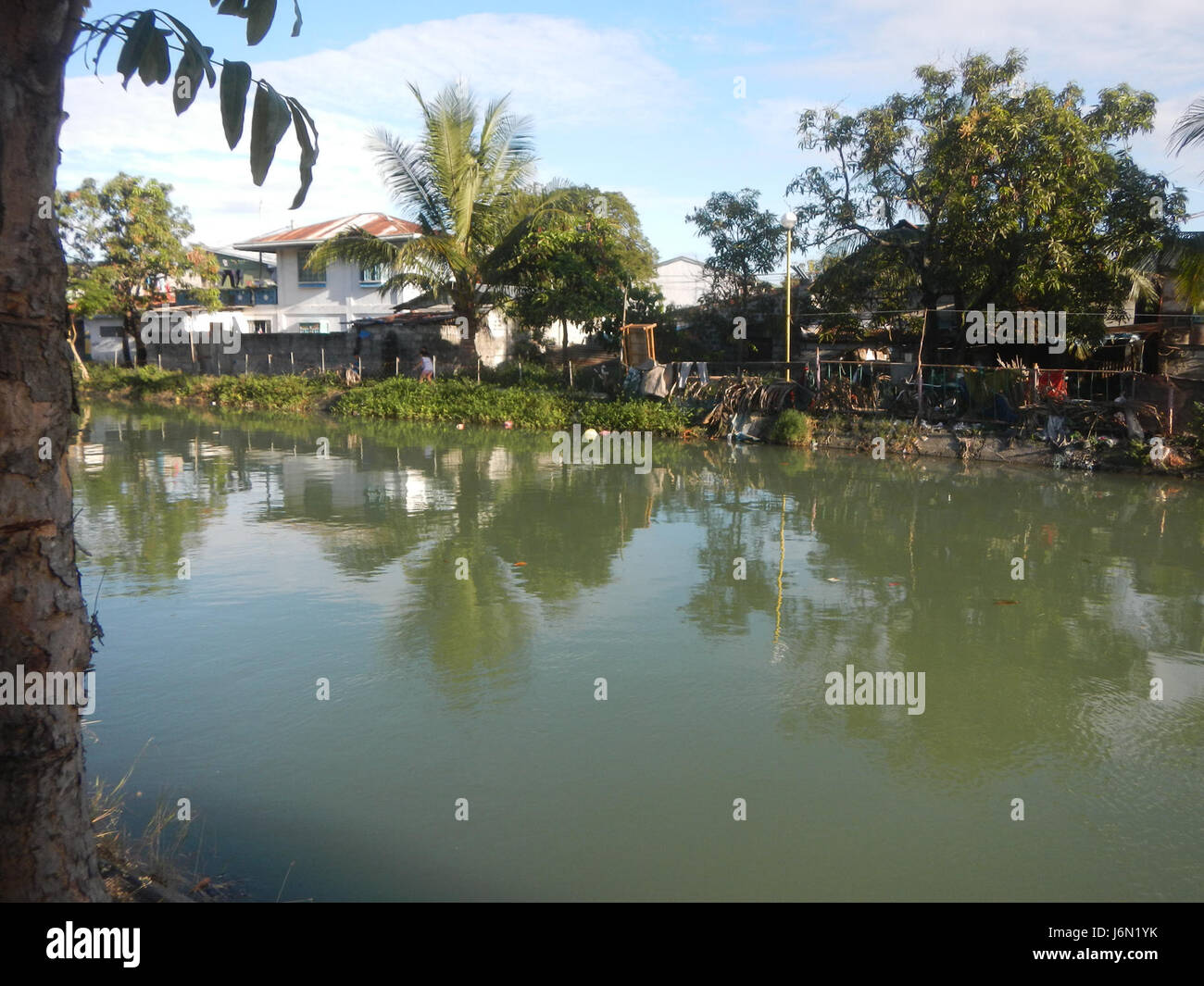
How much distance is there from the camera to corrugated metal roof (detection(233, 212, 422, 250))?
96.0 feet

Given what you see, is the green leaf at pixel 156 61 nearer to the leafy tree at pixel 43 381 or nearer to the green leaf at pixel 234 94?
the leafy tree at pixel 43 381

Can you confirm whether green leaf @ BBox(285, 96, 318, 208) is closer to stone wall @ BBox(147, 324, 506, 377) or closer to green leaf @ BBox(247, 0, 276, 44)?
green leaf @ BBox(247, 0, 276, 44)

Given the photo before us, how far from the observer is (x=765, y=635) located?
697cm

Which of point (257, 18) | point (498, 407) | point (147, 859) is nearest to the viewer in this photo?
point (257, 18)

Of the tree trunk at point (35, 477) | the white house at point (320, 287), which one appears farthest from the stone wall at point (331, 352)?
the tree trunk at point (35, 477)

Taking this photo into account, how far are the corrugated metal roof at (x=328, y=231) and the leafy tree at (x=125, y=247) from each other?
9.11ft

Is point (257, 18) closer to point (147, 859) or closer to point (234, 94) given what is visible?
→ point (234, 94)

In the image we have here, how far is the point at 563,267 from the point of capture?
20438 millimetres

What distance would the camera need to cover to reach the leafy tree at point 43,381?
212 centimetres

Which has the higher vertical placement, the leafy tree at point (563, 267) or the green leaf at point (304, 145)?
the leafy tree at point (563, 267)

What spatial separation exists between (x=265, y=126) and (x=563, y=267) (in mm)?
18775

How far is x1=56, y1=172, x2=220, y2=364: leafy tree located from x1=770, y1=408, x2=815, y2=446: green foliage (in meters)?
18.9

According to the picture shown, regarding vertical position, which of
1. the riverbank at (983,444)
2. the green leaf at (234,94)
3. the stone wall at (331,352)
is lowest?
the riverbank at (983,444)

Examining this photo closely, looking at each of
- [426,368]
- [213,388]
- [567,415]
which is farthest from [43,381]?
[213,388]
